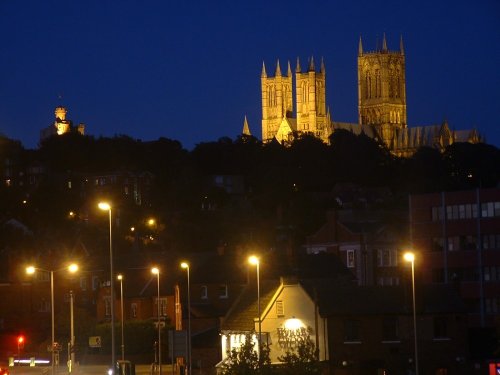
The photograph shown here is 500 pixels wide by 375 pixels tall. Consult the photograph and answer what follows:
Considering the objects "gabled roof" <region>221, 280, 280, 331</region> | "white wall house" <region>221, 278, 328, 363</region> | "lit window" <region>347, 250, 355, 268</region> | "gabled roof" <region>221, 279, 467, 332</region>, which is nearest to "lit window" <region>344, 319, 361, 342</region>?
"gabled roof" <region>221, 279, 467, 332</region>

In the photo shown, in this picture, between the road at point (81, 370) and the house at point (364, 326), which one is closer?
the house at point (364, 326)

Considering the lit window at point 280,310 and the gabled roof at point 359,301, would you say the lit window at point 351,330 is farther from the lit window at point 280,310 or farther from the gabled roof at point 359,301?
the lit window at point 280,310

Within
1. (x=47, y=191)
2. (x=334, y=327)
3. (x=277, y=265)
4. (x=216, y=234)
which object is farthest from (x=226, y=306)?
(x=47, y=191)

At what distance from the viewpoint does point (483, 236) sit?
357 ft

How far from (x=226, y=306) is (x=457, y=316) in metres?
22.1

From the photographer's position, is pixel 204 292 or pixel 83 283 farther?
pixel 83 283

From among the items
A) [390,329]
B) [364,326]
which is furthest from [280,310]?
[390,329]

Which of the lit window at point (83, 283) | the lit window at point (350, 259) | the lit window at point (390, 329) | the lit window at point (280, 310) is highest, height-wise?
the lit window at point (350, 259)

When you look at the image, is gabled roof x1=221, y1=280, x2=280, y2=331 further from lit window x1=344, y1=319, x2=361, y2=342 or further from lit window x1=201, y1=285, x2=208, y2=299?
lit window x1=201, y1=285, x2=208, y2=299

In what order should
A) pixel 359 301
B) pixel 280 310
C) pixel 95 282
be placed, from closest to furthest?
1. pixel 359 301
2. pixel 280 310
3. pixel 95 282

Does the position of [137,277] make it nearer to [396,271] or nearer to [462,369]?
[396,271]

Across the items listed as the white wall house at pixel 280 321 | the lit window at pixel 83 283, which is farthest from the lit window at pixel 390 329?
the lit window at pixel 83 283

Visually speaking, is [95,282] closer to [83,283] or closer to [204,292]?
[83,283]

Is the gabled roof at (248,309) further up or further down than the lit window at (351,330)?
further up
